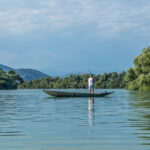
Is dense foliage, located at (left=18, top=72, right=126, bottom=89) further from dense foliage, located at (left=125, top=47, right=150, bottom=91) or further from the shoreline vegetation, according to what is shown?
dense foliage, located at (left=125, top=47, right=150, bottom=91)

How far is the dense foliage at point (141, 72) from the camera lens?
2653 inches

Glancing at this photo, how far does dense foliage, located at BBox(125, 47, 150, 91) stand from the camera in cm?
6738

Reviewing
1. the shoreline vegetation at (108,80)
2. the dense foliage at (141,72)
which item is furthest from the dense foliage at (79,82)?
the dense foliage at (141,72)

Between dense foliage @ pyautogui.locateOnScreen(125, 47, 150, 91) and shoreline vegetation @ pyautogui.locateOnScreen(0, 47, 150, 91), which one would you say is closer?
dense foliage @ pyautogui.locateOnScreen(125, 47, 150, 91)

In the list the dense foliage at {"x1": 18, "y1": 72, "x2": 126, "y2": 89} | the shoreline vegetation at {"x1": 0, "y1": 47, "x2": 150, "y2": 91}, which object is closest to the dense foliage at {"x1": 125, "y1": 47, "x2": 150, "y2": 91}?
the shoreline vegetation at {"x1": 0, "y1": 47, "x2": 150, "y2": 91}

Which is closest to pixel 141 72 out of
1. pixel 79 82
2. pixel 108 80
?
pixel 108 80

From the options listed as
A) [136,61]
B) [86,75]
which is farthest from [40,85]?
[136,61]

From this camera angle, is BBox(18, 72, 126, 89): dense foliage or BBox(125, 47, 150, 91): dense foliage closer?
BBox(125, 47, 150, 91): dense foliage

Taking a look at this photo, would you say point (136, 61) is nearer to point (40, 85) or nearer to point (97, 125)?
point (97, 125)

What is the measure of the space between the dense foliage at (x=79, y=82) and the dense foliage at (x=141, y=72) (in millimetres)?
59278

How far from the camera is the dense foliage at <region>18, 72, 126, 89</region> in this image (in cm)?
14112

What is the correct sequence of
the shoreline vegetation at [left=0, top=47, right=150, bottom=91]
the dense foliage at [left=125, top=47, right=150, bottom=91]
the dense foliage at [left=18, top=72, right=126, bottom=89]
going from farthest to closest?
the dense foliage at [left=18, top=72, right=126, bottom=89], the shoreline vegetation at [left=0, top=47, right=150, bottom=91], the dense foliage at [left=125, top=47, right=150, bottom=91]

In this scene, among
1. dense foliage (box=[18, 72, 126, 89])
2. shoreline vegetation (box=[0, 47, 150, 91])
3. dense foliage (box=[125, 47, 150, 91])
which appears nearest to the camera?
dense foliage (box=[125, 47, 150, 91])

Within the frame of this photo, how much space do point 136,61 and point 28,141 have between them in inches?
2584
